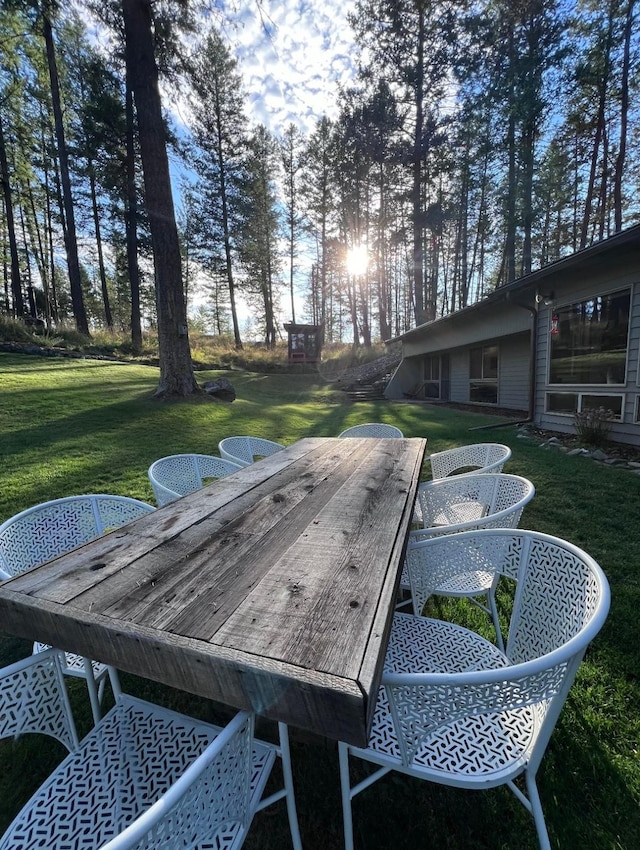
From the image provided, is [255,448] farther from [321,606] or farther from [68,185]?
[68,185]

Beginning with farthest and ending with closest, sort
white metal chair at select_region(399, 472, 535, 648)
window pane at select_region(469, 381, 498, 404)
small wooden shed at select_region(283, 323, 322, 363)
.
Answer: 1. small wooden shed at select_region(283, 323, 322, 363)
2. window pane at select_region(469, 381, 498, 404)
3. white metal chair at select_region(399, 472, 535, 648)

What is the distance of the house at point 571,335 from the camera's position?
15.4 ft

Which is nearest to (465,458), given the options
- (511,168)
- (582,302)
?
(582,302)

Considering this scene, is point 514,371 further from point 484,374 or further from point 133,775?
point 133,775

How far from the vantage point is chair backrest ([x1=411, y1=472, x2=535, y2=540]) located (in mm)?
1978

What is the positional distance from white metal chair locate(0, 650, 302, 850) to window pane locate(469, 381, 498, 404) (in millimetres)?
10074

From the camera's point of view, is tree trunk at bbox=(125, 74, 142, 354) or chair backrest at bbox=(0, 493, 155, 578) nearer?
chair backrest at bbox=(0, 493, 155, 578)

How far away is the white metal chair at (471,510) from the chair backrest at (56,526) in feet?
4.46

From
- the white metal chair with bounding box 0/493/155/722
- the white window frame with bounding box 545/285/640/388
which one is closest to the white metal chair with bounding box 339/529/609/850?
the white metal chair with bounding box 0/493/155/722

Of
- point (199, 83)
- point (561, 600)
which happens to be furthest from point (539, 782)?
point (199, 83)

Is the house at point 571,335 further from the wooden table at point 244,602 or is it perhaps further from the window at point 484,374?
the wooden table at point 244,602

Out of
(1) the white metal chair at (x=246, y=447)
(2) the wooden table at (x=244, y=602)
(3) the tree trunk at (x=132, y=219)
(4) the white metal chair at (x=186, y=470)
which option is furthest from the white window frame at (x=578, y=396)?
(3) the tree trunk at (x=132, y=219)

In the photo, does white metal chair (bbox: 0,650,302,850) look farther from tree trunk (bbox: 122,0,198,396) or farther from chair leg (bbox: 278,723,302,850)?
tree trunk (bbox: 122,0,198,396)

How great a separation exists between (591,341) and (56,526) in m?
6.66
